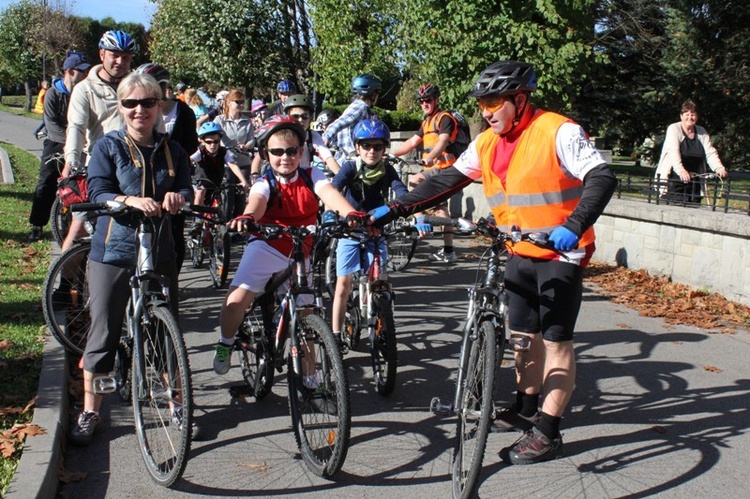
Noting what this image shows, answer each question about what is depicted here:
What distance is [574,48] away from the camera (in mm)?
14086

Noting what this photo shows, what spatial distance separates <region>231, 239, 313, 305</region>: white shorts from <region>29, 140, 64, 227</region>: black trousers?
14.3 ft

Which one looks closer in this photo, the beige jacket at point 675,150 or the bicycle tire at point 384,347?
the bicycle tire at point 384,347

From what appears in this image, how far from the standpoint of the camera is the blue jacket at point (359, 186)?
262 inches

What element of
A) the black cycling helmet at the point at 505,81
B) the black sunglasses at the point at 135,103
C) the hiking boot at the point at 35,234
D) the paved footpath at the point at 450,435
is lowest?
the paved footpath at the point at 450,435

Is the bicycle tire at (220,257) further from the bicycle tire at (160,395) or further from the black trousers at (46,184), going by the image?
the bicycle tire at (160,395)

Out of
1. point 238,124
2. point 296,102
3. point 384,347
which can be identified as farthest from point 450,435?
point 238,124

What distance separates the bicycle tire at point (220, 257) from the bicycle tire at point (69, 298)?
2733 mm

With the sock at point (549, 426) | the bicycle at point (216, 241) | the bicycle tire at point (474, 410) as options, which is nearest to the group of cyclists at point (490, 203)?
the sock at point (549, 426)

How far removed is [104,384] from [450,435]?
193 cm

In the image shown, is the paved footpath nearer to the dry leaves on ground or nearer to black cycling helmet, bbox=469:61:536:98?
the dry leaves on ground

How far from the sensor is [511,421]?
15.9 ft

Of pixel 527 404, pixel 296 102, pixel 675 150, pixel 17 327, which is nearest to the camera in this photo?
pixel 527 404

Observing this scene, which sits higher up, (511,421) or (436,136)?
(436,136)

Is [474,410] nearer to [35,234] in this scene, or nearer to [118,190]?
[118,190]
